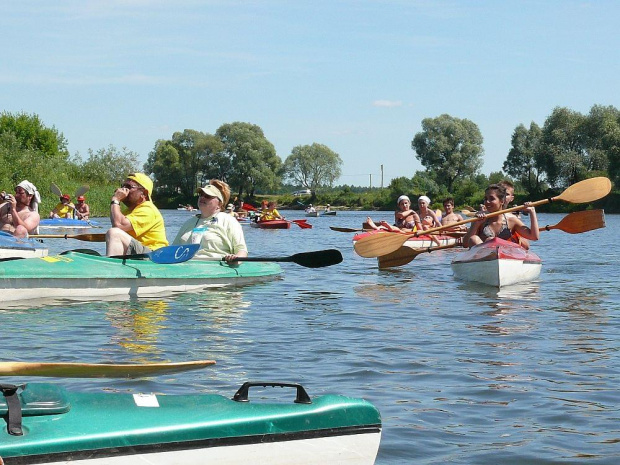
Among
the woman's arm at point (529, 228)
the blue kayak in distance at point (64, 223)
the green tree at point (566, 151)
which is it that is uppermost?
the green tree at point (566, 151)

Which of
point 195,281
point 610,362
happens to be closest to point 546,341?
point 610,362

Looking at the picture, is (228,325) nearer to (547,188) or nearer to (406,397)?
(406,397)

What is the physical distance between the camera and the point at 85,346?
6.72m

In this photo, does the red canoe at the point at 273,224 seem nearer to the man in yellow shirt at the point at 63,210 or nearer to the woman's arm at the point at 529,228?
the man in yellow shirt at the point at 63,210

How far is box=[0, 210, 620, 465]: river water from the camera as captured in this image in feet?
14.7

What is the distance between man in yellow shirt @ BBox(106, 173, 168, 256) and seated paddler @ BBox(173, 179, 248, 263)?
17.8 inches

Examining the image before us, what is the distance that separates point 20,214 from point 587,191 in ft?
26.8

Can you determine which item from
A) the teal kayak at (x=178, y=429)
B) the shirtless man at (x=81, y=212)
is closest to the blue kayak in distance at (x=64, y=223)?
the shirtless man at (x=81, y=212)

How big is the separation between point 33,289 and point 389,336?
12.0 feet

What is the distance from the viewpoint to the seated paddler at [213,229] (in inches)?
403

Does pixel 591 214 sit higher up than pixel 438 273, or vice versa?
pixel 591 214

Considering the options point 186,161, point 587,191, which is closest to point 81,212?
point 587,191

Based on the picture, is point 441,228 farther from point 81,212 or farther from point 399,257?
point 81,212

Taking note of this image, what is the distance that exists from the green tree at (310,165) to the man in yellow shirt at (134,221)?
10000cm
